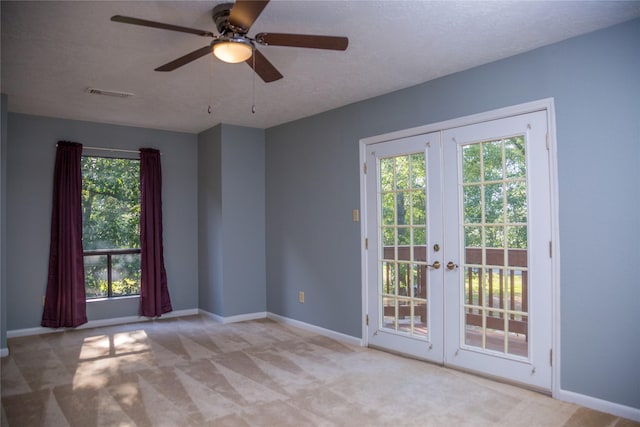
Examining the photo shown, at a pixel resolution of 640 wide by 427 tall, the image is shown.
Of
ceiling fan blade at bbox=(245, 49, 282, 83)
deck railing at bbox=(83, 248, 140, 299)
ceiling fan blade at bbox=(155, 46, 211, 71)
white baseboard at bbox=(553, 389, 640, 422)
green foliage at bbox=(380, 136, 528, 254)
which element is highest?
ceiling fan blade at bbox=(155, 46, 211, 71)

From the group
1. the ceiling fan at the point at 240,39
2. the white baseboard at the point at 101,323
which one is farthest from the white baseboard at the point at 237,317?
the ceiling fan at the point at 240,39

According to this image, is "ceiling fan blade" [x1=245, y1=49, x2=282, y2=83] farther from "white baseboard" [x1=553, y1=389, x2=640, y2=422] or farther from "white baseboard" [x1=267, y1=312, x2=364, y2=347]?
"white baseboard" [x1=553, y1=389, x2=640, y2=422]

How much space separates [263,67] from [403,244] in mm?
2143

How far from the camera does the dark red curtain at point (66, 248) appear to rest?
5062mm

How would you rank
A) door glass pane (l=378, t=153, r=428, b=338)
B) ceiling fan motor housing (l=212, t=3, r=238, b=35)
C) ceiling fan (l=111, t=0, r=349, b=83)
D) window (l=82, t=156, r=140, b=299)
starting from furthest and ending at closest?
window (l=82, t=156, r=140, b=299), door glass pane (l=378, t=153, r=428, b=338), ceiling fan motor housing (l=212, t=3, r=238, b=35), ceiling fan (l=111, t=0, r=349, b=83)

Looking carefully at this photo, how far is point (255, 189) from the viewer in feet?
19.3

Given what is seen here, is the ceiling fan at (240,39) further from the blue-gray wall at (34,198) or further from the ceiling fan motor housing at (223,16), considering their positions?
the blue-gray wall at (34,198)

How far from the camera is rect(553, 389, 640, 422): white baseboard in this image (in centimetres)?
273

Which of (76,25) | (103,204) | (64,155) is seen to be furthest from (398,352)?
(64,155)

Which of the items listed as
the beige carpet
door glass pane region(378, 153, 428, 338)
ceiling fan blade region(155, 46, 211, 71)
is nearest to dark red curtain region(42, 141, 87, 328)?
the beige carpet

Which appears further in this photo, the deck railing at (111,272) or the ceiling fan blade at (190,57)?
the deck railing at (111,272)

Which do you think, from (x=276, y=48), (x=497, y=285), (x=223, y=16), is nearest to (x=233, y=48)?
(x=223, y=16)

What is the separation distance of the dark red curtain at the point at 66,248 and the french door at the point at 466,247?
345 centimetres

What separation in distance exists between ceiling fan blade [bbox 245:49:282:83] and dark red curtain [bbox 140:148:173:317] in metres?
3.29
